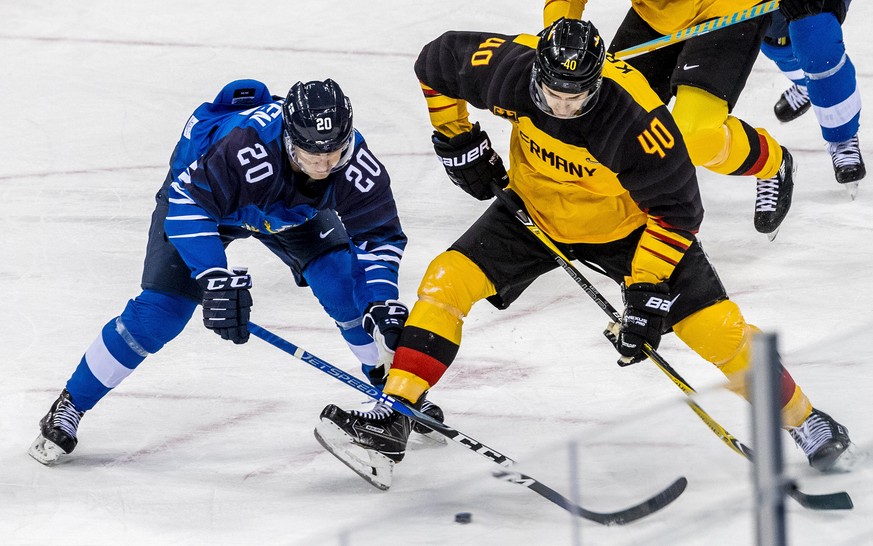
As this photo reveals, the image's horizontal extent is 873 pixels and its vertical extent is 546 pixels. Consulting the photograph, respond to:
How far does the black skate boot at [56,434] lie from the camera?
3.70m

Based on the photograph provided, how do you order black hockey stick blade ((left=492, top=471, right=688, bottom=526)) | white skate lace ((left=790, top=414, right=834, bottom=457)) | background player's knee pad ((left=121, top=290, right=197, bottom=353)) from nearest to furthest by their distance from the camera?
1. black hockey stick blade ((left=492, top=471, right=688, bottom=526))
2. white skate lace ((left=790, top=414, right=834, bottom=457))
3. background player's knee pad ((left=121, top=290, right=197, bottom=353))

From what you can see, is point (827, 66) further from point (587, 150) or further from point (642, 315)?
point (642, 315)

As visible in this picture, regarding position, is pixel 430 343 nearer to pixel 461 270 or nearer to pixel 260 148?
pixel 461 270

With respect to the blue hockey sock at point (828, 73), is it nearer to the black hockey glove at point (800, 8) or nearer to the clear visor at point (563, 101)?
the black hockey glove at point (800, 8)

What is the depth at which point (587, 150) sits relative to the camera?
354 centimetres

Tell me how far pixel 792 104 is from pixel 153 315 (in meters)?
3.14

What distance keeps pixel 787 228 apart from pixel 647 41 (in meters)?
1.03

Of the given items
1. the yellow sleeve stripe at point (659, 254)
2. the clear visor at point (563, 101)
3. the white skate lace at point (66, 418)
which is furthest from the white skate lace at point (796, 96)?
the white skate lace at point (66, 418)

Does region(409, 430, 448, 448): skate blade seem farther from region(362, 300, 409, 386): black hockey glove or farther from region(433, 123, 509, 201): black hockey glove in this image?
region(433, 123, 509, 201): black hockey glove

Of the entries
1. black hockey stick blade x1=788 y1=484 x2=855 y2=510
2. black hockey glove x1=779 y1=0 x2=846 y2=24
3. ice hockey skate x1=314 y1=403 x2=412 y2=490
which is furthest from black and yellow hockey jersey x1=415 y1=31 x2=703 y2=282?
black hockey stick blade x1=788 y1=484 x2=855 y2=510

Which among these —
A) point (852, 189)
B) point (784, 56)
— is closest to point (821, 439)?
point (852, 189)

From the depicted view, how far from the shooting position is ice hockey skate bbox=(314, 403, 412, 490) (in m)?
3.47

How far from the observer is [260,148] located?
3.48m

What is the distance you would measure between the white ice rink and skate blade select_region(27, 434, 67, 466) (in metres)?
0.03
